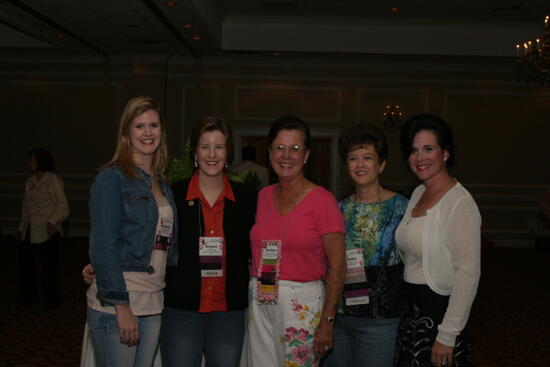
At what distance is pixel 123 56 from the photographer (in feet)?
33.4

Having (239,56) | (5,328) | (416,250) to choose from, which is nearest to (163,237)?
(416,250)

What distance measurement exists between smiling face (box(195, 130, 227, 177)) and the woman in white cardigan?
73 centimetres

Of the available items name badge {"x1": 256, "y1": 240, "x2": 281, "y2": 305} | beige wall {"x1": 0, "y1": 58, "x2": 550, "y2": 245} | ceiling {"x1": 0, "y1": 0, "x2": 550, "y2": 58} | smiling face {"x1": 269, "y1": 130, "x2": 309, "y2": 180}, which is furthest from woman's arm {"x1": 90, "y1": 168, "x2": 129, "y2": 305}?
beige wall {"x1": 0, "y1": 58, "x2": 550, "y2": 245}

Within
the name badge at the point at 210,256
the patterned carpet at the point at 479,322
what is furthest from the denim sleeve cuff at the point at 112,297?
the patterned carpet at the point at 479,322

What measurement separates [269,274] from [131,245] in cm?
52

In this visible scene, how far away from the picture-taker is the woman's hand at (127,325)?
1.84 metres

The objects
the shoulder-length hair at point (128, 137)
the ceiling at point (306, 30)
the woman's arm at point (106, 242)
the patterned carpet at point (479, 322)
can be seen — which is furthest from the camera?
the ceiling at point (306, 30)

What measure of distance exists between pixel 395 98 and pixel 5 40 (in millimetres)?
7165

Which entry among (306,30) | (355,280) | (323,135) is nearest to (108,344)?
(355,280)

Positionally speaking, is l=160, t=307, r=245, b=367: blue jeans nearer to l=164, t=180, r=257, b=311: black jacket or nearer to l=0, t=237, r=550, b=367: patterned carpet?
l=164, t=180, r=257, b=311: black jacket

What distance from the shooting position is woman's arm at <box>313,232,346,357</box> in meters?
2.00

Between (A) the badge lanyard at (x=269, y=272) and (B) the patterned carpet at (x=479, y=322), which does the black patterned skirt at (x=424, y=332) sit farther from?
(B) the patterned carpet at (x=479, y=322)

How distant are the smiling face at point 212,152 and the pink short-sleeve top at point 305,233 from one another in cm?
31

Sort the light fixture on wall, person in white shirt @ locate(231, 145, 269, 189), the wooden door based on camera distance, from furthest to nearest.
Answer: the wooden door < the light fixture on wall < person in white shirt @ locate(231, 145, 269, 189)
